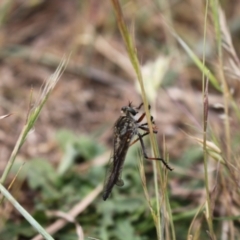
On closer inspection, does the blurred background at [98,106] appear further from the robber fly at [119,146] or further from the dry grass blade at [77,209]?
the robber fly at [119,146]

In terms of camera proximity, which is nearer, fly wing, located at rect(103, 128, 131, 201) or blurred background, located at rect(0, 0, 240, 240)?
fly wing, located at rect(103, 128, 131, 201)

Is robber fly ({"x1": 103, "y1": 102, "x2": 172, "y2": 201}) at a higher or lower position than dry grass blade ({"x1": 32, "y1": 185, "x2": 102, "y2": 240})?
higher

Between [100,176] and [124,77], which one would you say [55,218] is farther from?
[124,77]

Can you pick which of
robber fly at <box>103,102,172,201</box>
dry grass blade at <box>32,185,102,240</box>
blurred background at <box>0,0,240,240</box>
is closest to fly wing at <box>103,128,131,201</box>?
robber fly at <box>103,102,172,201</box>

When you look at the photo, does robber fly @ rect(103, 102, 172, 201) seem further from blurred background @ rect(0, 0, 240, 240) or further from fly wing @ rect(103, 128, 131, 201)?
blurred background @ rect(0, 0, 240, 240)

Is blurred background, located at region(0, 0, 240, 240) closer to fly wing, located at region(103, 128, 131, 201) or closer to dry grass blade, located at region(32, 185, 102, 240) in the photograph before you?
dry grass blade, located at region(32, 185, 102, 240)

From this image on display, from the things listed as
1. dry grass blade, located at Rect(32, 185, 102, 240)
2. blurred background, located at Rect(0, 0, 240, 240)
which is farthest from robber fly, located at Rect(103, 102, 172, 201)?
dry grass blade, located at Rect(32, 185, 102, 240)

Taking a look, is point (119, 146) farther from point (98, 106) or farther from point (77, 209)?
point (98, 106)

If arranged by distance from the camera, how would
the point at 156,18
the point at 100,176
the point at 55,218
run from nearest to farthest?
the point at 55,218, the point at 100,176, the point at 156,18

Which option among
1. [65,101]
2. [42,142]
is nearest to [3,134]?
[42,142]
